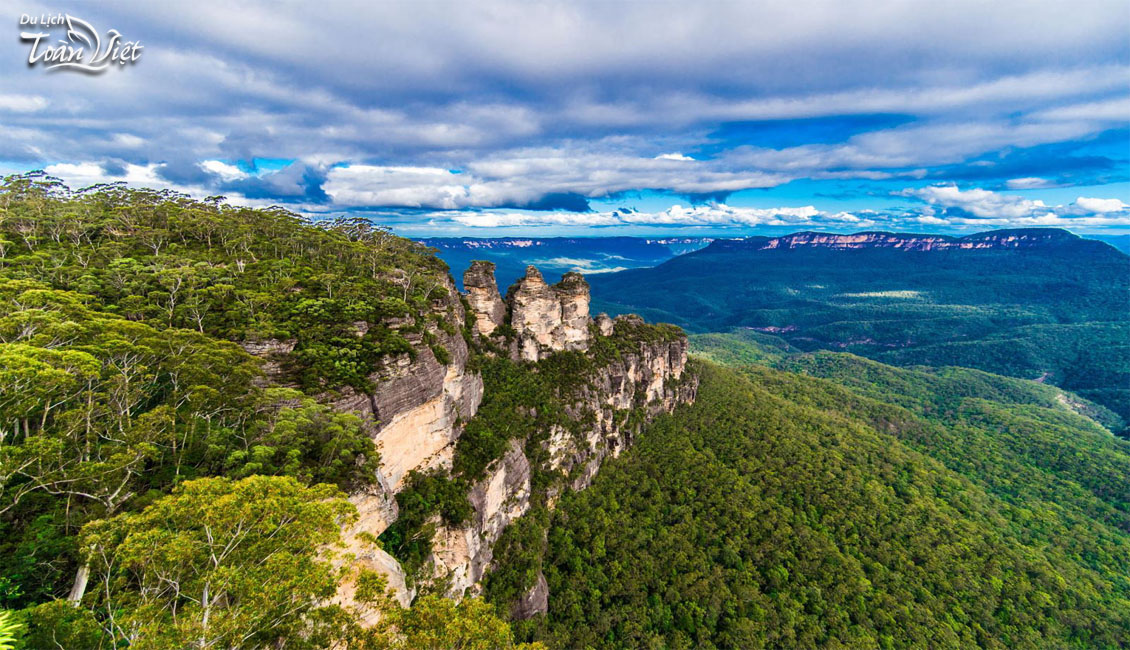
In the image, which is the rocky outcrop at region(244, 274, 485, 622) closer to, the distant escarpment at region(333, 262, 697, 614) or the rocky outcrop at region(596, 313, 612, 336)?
the distant escarpment at region(333, 262, 697, 614)

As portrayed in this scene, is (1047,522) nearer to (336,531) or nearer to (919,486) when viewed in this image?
(919,486)

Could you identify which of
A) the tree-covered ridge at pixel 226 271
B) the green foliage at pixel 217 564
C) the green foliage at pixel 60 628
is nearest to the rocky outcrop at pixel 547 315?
the tree-covered ridge at pixel 226 271

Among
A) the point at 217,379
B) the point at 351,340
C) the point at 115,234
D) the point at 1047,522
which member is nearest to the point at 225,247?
the point at 115,234

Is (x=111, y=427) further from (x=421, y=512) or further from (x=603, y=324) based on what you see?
(x=603, y=324)

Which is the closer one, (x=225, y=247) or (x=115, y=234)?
(x=115, y=234)

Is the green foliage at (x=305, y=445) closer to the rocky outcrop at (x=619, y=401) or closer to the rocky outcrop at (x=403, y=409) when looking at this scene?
the rocky outcrop at (x=403, y=409)

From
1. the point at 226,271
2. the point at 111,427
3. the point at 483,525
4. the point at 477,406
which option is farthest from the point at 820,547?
the point at 226,271
